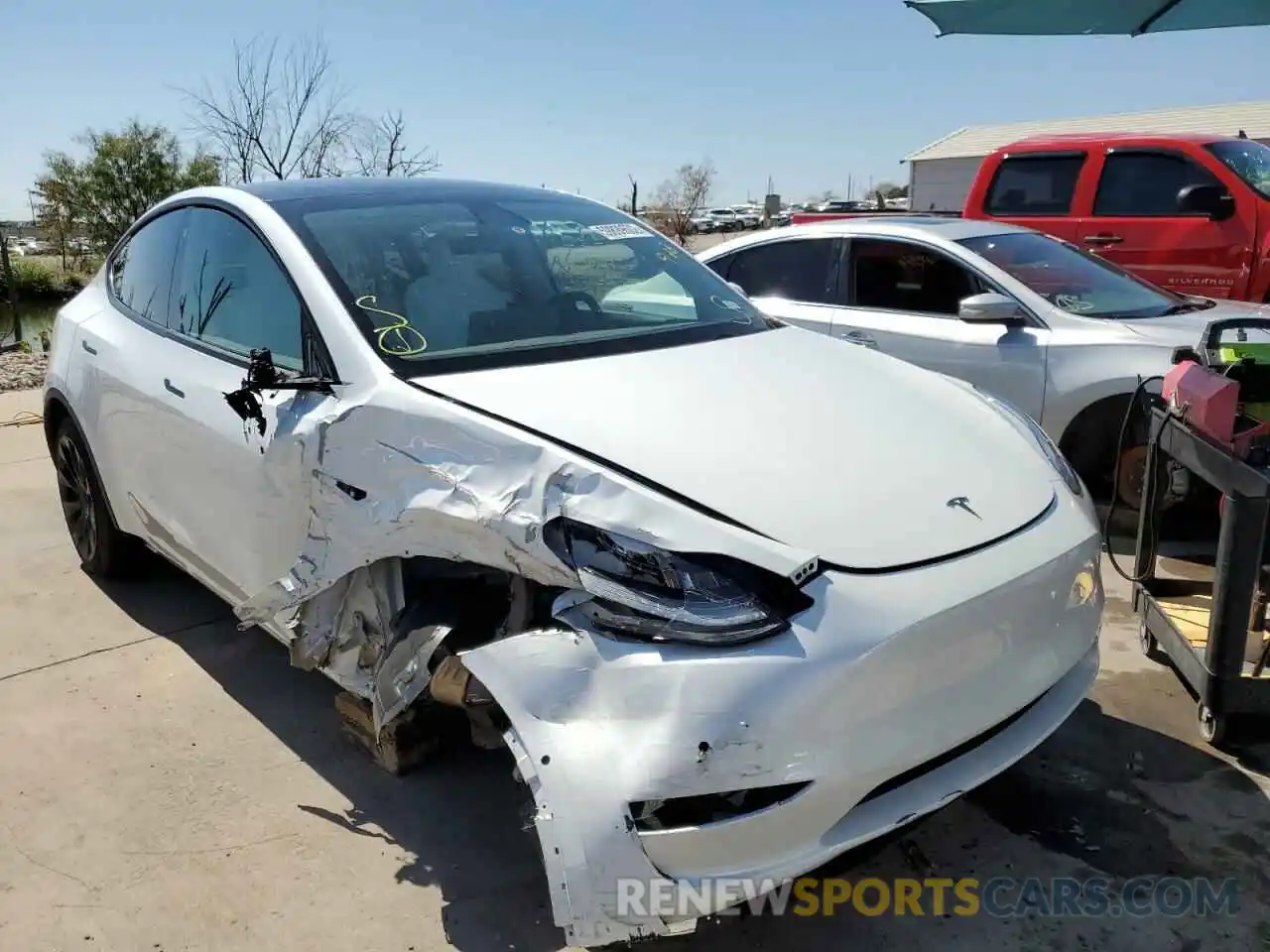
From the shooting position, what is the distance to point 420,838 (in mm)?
2594

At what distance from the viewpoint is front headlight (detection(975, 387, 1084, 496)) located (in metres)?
2.62

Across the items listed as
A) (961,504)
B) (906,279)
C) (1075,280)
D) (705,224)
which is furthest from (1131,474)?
(705,224)

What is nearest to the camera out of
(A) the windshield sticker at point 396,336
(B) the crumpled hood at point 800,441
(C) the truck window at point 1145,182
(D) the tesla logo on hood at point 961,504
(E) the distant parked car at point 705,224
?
(B) the crumpled hood at point 800,441

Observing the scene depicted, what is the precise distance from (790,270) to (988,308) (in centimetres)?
139

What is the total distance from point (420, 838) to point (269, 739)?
2.62 ft

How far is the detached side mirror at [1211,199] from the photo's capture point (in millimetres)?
6473

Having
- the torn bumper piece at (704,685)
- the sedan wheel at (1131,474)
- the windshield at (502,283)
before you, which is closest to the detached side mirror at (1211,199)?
the sedan wheel at (1131,474)

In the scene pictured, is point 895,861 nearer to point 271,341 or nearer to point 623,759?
point 623,759

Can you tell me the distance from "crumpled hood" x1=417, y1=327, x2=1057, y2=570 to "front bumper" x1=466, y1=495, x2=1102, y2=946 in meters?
0.16

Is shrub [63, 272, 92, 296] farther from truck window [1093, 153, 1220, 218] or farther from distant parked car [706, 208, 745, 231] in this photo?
truck window [1093, 153, 1220, 218]

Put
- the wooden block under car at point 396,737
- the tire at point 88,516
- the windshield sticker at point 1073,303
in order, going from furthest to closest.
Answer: the windshield sticker at point 1073,303
the tire at point 88,516
the wooden block under car at point 396,737

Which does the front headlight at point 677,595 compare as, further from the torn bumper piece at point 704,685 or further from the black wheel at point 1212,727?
the black wheel at point 1212,727

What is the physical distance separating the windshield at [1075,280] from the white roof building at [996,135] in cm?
1891

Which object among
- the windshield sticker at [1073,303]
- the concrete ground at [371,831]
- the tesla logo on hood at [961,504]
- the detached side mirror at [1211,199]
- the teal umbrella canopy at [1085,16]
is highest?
the teal umbrella canopy at [1085,16]
